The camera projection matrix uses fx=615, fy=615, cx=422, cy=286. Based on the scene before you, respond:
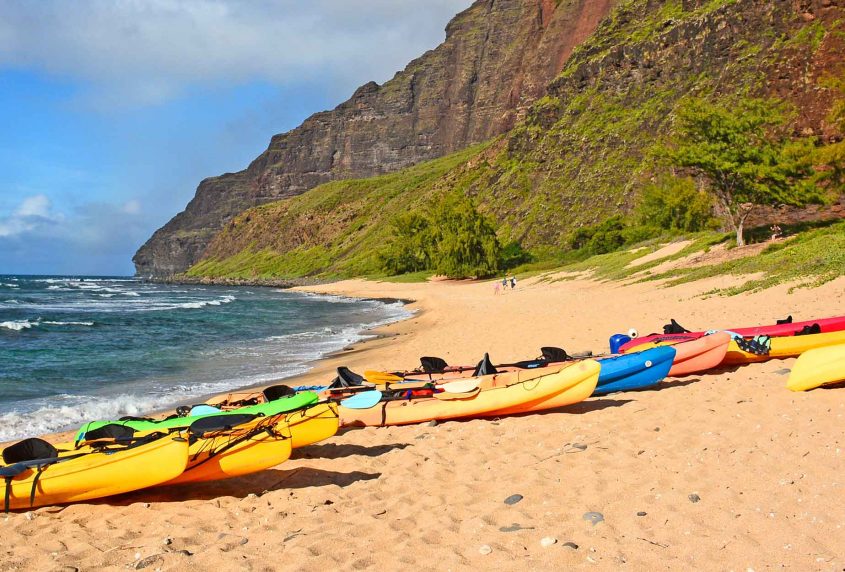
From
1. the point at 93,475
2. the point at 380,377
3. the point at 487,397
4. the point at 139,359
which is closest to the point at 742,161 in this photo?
the point at 380,377

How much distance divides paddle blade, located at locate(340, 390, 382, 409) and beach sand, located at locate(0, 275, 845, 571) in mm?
382

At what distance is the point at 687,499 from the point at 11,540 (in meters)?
5.98

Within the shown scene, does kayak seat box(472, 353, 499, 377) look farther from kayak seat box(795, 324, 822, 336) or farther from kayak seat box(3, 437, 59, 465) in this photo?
kayak seat box(3, 437, 59, 465)

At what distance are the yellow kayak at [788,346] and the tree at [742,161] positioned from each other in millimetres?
18730

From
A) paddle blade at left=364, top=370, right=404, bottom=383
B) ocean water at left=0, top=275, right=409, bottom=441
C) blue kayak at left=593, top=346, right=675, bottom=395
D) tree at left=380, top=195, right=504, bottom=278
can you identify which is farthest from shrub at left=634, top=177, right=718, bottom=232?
paddle blade at left=364, top=370, right=404, bottom=383

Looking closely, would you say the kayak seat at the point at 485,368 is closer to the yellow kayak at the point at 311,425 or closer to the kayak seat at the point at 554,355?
the kayak seat at the point at 554,355

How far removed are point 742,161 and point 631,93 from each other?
47.8m

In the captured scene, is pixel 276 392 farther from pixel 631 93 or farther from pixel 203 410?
pixel 631 93

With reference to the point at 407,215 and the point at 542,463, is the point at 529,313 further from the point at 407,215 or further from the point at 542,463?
A: the point at 407,215

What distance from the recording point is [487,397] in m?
8.89

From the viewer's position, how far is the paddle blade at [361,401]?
357 inches

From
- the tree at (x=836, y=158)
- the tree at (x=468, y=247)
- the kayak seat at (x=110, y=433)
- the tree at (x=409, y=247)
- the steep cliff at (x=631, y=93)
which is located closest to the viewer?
the kayak seat at (x=110, y=433)

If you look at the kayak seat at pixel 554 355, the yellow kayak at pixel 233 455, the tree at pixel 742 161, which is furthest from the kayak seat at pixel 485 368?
the tree at pixel 742 161

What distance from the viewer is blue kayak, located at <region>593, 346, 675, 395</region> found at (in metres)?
9.35
